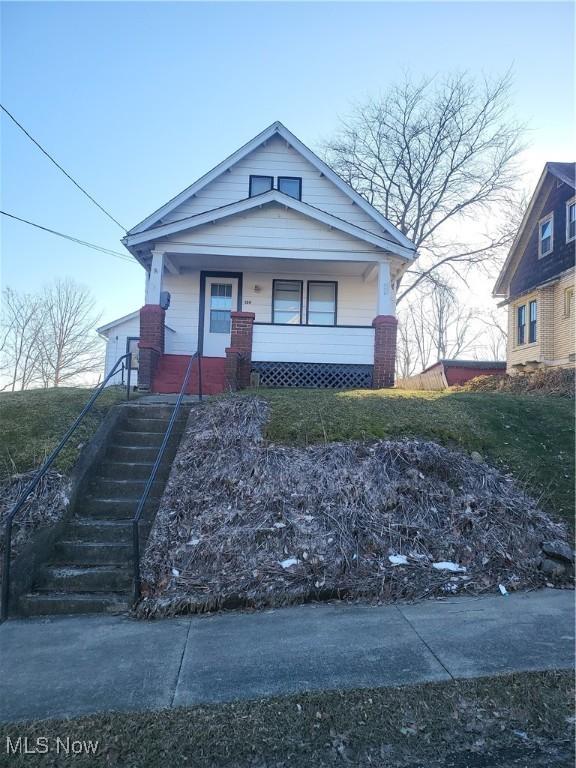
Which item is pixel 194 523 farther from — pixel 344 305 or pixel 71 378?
pixel 71 378

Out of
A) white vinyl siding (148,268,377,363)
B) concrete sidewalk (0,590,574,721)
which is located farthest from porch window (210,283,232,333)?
concrete sidewalk (0,590,574,721)

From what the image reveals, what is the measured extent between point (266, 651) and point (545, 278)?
21133 millimetres

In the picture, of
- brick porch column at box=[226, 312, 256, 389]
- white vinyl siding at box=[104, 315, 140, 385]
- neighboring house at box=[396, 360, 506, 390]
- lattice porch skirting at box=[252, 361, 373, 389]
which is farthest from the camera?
neighboring house at box=[396, 360, 506, 390]

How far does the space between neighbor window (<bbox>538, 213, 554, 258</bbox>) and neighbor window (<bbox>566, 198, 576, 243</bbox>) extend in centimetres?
103

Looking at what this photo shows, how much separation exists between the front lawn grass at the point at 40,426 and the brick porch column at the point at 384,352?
18.3 feet

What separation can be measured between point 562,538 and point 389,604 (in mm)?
2252

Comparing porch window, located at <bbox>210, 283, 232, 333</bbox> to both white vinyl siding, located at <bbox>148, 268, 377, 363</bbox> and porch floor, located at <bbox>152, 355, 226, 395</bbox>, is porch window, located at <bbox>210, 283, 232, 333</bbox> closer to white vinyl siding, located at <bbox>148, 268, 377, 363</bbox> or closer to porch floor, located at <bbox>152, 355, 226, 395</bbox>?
white vinyl siding, located at <bbox>148, 268, 377, 363</bbox>

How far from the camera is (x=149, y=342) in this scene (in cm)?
1210

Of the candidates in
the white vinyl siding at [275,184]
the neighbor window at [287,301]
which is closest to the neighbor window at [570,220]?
the white vinyl siding at [275,184]

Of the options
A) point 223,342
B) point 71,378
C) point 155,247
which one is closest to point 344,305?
point 223,342

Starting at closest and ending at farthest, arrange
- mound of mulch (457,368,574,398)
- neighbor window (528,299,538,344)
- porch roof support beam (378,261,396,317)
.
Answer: porch roof support beam (378,261,396,317)
mound of mulch (457,368,574,398)
neighbor window (528,299,538,344)

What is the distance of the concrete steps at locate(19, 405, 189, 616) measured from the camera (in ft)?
16.0

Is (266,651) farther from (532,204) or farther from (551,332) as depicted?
(532,204)

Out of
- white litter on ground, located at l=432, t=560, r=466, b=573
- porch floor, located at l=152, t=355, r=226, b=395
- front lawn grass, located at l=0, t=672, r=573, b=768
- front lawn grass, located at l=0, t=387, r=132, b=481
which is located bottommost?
front lawn grass, located at l=0, t=672, r=573, b=768
